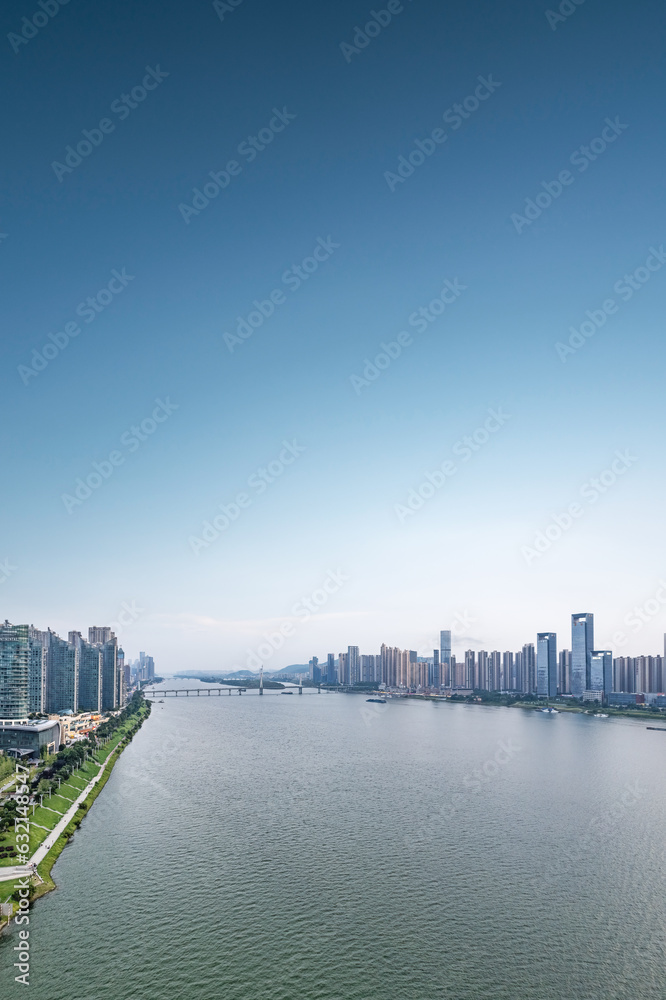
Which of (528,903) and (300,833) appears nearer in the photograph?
(528,903)

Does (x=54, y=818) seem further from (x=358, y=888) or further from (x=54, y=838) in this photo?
(x=358, y=888)

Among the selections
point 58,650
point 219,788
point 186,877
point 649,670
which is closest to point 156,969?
point 186,877

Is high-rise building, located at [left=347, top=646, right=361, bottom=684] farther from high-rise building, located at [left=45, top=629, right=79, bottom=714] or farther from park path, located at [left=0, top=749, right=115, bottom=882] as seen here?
park path, located at [left=0, top=749, right=115, bottom=882]

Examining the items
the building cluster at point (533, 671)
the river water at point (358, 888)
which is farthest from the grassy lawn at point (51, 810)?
the building cluster at point (533, 671)

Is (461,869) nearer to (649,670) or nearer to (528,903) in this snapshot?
(528,903)

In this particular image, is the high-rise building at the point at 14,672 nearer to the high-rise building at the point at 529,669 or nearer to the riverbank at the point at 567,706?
the riverbank at the point at 567,706

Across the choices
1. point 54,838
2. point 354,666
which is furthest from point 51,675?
point 354,666
